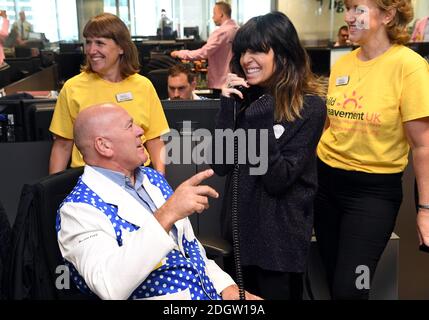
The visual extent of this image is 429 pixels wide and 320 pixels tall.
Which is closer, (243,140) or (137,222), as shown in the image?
(137,222)

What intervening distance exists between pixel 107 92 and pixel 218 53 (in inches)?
116

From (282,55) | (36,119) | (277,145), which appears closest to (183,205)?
(277,145)

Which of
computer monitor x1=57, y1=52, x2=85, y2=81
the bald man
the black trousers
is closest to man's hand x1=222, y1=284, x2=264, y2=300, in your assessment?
the bald man

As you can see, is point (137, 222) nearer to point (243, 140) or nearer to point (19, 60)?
point (243, 140)

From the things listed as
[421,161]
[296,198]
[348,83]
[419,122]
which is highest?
[348,83]

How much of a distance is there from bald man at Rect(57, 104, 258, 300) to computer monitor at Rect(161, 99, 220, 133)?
0.78 meters

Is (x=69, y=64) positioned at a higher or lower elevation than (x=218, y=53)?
lower

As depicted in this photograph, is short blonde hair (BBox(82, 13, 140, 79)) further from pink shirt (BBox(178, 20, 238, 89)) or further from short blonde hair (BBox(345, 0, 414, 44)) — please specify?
pink shirt (BBox(178, 20, 238, 89))

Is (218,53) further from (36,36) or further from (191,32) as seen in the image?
(36,36)

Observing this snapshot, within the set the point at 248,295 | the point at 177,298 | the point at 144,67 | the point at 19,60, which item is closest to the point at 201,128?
the point at 248,295

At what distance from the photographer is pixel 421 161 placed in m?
1.62

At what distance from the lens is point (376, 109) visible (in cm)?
165

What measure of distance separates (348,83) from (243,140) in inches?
19.5

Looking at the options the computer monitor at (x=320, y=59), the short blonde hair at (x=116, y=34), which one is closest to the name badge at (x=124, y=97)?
the short blonde hair at (x=116, y=34)
